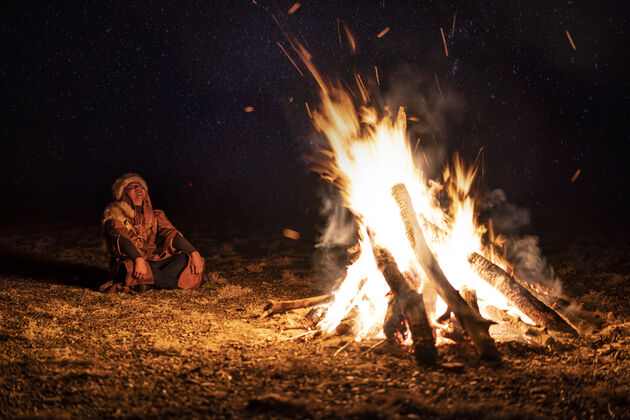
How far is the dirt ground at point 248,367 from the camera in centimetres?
311

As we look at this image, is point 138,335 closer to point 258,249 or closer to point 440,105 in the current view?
point 258,249

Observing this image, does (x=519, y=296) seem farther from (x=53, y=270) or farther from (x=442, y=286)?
(x=53, y=270)

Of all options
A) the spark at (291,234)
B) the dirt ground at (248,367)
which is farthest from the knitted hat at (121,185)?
the spark at (291,234)

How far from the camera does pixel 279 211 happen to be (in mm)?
22344

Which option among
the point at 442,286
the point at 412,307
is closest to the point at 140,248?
the point at 412,307

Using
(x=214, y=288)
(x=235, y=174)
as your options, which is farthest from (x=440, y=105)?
(x=214, y=288)

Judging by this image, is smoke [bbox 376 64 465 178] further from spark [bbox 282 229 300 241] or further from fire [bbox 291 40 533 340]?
fire [bbox 291 40 533 340]

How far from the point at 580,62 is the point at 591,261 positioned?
1214 inches

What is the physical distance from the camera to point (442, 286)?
4.45m

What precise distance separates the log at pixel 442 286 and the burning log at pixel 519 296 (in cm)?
64

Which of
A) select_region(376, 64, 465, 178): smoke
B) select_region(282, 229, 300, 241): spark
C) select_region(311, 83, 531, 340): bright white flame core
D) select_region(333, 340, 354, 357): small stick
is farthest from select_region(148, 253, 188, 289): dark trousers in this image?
select_region(376, 64, 465, 178): smoke

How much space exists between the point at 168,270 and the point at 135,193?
1.17 metres

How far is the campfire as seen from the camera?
439 cm

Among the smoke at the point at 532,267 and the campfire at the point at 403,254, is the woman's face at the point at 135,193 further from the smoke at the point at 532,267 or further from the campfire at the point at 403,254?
the smoke at the point at 532,267
